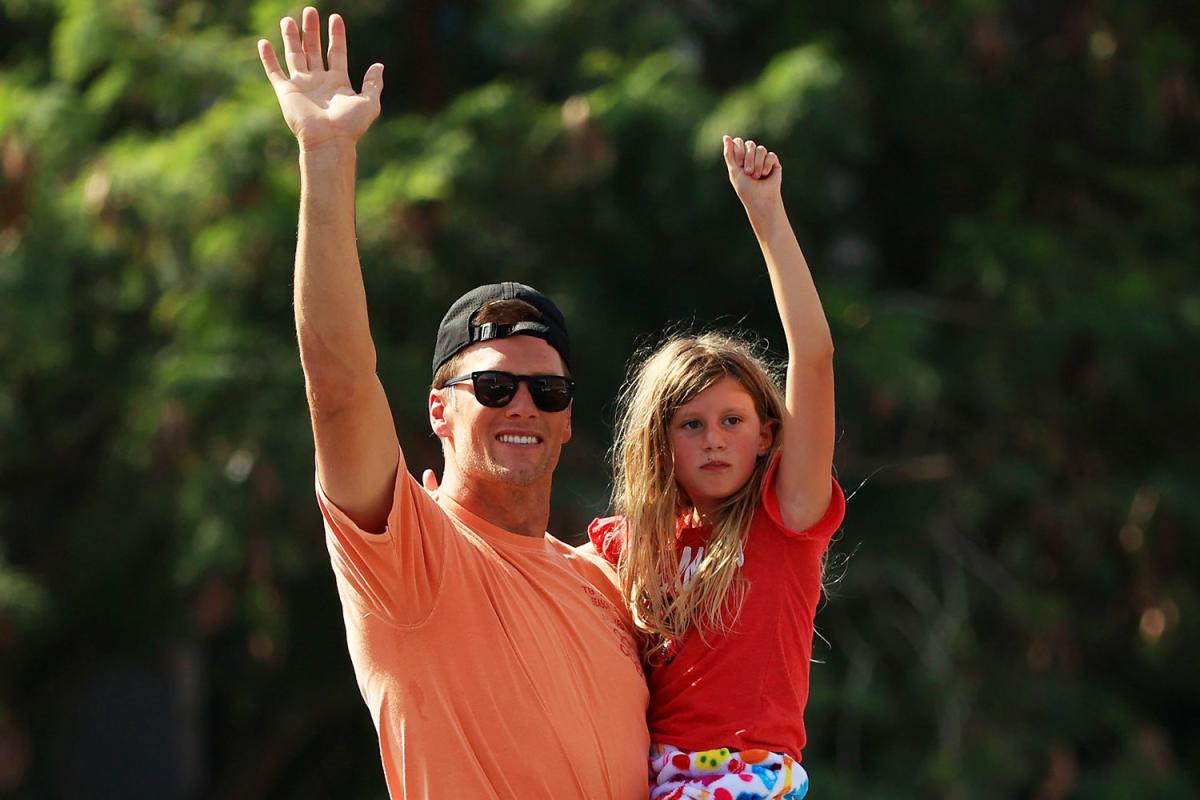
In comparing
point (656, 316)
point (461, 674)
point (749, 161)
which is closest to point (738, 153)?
point (749, 161)

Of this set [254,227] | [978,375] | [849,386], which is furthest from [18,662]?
[978,375]

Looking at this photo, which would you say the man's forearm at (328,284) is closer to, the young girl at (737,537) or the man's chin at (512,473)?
the man's chin at (512,473)

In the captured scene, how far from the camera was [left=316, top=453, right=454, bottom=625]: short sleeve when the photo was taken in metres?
2.59

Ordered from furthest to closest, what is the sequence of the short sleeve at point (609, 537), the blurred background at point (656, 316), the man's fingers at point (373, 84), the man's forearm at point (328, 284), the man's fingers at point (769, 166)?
1. the blurred background at point (656, 316)
2. the short sleeve at point (609, 537)
3. the man's fingers at point (769, 166)
4. the man's fingers at point (373, 84)
5. the man's forearm at point (328, 284)

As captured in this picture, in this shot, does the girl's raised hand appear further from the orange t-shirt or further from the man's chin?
the orange t-shirt

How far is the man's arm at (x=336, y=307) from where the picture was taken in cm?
248

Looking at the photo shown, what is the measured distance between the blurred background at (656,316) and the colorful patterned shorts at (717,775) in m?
3.43

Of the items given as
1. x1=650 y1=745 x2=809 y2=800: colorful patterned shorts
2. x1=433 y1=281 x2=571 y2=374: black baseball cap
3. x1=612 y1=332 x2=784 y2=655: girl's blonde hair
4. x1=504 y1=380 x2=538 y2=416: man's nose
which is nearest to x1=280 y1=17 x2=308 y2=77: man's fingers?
x1=433 y1=281 x2=571 y2=374: black baseball cap

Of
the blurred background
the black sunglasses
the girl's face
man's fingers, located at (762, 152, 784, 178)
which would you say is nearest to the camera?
the black sunglasses

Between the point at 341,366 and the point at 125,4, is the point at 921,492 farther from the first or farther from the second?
the point at 341,366

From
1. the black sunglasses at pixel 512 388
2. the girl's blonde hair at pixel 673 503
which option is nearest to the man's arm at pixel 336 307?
the black sunglasses at pixel 512 388

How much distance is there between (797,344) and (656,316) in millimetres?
4782

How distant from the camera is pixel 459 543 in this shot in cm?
279

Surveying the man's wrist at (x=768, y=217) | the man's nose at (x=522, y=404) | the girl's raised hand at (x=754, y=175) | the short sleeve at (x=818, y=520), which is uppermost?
the girl's raised hand at (x=754, y=175)
